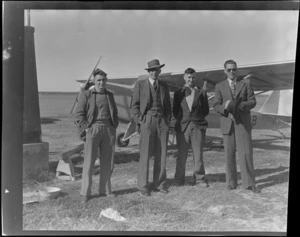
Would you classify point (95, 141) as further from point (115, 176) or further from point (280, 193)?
point (280, 193)

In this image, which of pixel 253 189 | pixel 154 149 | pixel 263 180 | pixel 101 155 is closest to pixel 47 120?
pixel 101 155

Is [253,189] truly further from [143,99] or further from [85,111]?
[85,111]

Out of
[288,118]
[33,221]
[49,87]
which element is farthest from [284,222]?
[49,87]

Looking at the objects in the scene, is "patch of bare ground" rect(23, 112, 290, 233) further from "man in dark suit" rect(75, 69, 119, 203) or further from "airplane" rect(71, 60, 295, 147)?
"airplane" rect(71, 60, 295, 147)

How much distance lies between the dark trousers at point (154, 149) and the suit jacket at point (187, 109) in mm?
218

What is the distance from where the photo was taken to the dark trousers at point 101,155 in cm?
311

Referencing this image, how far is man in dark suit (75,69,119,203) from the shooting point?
3.08 metres

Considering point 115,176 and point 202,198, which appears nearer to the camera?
point 202,198

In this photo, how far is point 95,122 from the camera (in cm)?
311

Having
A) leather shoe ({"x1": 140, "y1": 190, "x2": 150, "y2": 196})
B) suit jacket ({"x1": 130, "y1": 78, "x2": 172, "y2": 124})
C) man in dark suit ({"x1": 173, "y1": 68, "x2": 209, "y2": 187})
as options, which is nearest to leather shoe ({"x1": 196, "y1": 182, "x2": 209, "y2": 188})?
man in dark suit ({"x1": 173, "y1": 68, "x2": 209, "y2": 187})

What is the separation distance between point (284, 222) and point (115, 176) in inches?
69.1

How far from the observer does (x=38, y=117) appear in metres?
3.32

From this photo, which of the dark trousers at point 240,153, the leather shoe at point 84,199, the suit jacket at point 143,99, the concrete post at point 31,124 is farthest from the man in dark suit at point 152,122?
the concrete post at point 31,124

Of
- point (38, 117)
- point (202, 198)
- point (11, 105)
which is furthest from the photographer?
point (38, 117)
